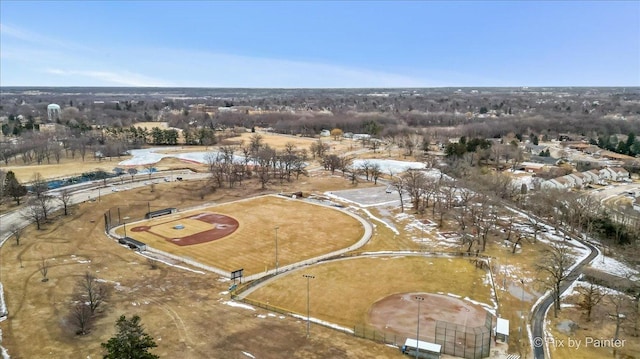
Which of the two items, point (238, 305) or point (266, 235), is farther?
point (266, 235)

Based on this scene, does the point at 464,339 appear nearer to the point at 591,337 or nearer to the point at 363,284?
the point at 591,337

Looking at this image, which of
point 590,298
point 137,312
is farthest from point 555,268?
point 137,312

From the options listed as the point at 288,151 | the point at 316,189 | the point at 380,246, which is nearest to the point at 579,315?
the point at 380,246

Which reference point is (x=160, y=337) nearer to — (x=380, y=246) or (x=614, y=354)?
(x=380, y=246)

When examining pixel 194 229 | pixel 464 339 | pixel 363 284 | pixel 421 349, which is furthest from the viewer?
pixel 194 229

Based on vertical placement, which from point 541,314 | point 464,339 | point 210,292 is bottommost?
point 541,314

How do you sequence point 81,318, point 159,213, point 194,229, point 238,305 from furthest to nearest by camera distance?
point 159,213
point 194,229
point 238,305
point 81,318

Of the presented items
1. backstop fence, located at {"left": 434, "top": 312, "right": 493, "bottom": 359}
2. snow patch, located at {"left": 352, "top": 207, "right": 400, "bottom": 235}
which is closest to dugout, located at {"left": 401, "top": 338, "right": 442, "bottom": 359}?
backstop fence, located at {"left": 434, "top": 312, "right": 493, "bottom": 359}
